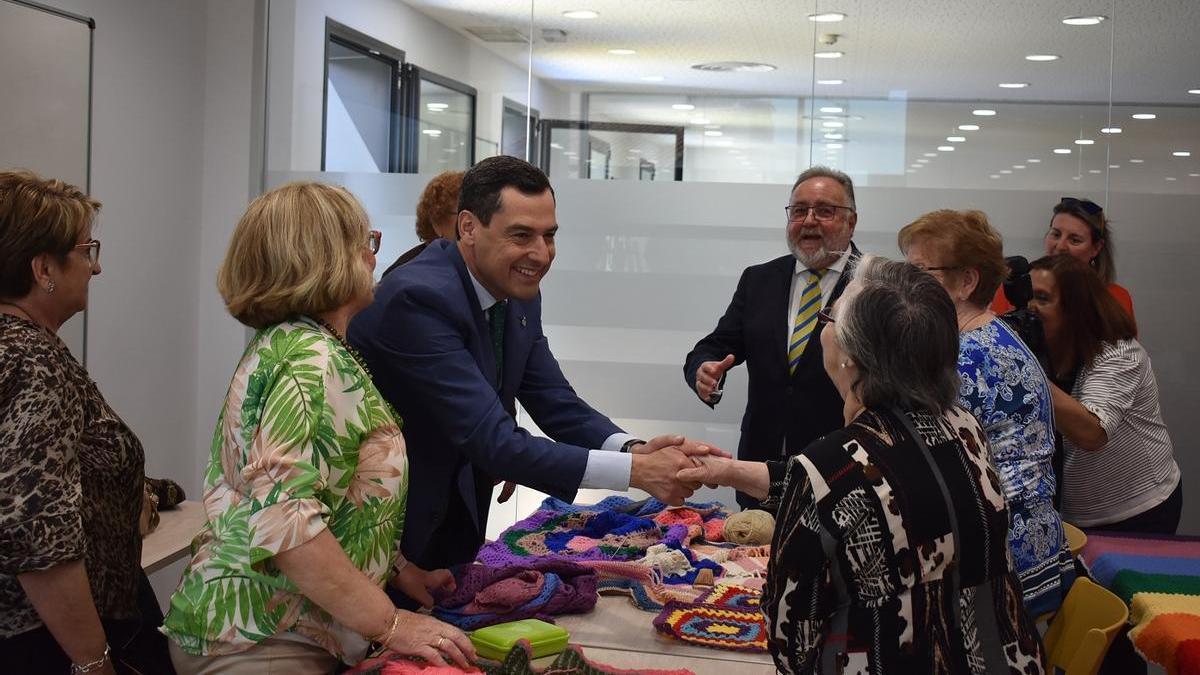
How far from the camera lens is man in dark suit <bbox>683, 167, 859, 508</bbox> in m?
3.52

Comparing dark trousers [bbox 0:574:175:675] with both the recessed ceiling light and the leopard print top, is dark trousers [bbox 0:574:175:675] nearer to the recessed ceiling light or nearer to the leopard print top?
the leopard print top

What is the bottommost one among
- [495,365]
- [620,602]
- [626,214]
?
[620,602]

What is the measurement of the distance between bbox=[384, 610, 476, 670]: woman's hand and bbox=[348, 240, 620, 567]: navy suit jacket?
0.46 meters

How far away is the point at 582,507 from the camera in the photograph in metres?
3.06

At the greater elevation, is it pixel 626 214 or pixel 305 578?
pixel 626 214

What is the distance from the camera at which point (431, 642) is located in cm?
183

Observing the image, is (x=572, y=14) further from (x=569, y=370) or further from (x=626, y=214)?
(x=569, y=370)

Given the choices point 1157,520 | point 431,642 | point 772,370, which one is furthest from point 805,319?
point 431,642

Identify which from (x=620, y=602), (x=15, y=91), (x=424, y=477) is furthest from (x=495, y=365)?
(x=15, y=91)

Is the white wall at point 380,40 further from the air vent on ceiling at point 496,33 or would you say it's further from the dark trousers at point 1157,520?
the dark trousers at point 1157,520

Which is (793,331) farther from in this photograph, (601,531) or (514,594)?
(514,594)

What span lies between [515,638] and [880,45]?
351 cm

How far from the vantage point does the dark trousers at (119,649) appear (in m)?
2.07

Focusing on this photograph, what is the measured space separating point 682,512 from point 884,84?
254 centimetres
